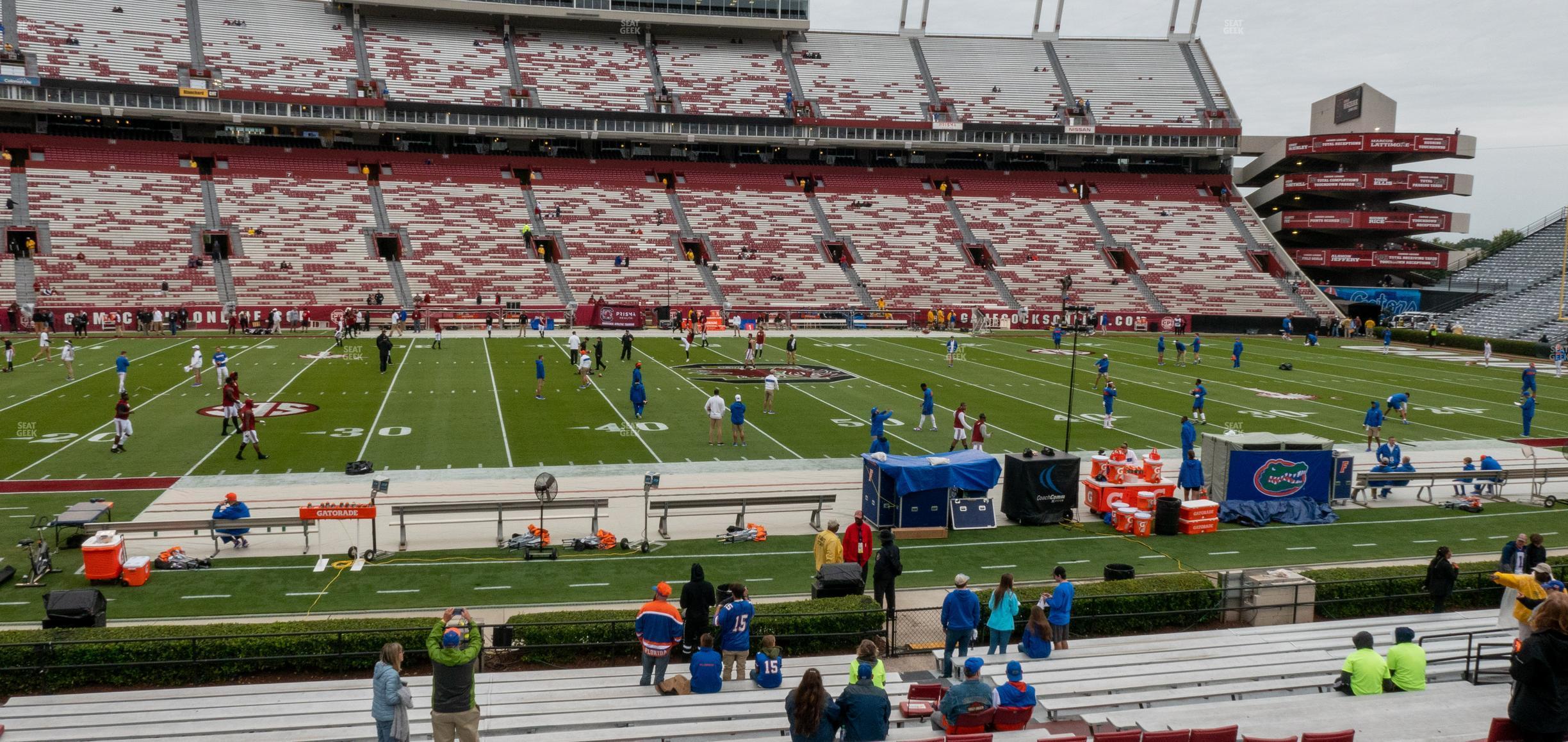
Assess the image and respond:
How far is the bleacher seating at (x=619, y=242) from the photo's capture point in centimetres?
5584

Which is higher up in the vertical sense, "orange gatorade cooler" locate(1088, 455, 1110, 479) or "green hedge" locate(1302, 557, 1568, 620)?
"orange gatorade cooler" locate(1088, 455, 1110, 479)

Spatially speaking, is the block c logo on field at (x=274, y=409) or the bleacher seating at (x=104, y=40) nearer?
the block c logo on field at (x=274, y=409)

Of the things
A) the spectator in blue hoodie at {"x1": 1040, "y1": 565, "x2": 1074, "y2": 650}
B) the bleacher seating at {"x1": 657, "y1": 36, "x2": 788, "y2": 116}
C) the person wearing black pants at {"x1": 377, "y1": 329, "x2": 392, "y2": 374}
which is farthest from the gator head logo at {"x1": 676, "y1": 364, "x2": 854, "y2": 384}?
the bleacher seating at {"x1": 657, "y1": 36, "x2": 788, "y2": 116}

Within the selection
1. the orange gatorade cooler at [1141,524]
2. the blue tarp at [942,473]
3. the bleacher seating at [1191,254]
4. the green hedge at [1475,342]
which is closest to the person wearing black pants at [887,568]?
the blue tarp at [942,473]

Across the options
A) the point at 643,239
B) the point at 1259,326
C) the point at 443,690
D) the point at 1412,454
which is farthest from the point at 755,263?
the point at 443,690

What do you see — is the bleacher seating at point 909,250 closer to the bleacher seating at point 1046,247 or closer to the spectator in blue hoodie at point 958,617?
the bleacher seating at point 1046,247

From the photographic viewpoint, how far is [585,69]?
70.8 meters

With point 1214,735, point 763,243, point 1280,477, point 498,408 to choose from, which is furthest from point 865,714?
point 763,243

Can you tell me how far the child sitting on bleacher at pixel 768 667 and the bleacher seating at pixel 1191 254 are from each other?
56.0 meters

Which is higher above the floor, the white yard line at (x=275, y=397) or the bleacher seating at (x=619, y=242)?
the bleacher seating at (x=619, y=242)

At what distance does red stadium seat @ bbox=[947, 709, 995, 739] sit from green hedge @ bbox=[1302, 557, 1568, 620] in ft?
22.9

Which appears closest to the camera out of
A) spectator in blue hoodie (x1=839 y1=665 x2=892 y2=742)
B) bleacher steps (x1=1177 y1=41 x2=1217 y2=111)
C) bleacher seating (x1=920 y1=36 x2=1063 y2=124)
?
spectator in blue hoodie (x1=839 y1=665 x2=892 y2=742)

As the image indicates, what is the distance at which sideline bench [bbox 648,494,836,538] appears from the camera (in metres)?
16.6

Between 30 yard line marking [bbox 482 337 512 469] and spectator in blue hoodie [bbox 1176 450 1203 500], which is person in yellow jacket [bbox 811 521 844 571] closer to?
spectator in blue hoodie [bbox 1176 450 1203 500]
